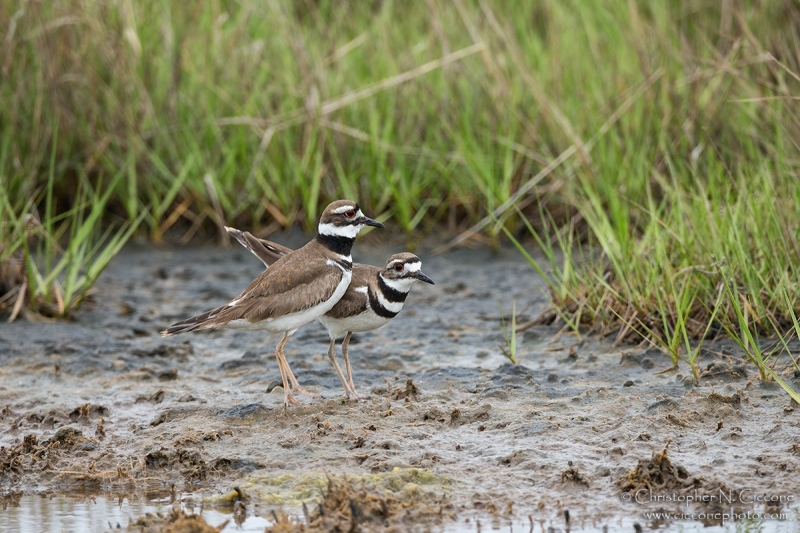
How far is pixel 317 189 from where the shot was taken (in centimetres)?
911

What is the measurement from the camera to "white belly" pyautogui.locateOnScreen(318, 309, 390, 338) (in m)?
6.09

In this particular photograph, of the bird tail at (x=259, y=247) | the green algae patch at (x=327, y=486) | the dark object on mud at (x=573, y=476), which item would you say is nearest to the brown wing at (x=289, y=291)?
the bird tail at (x=259, y=247)

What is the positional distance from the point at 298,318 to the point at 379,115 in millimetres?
4005

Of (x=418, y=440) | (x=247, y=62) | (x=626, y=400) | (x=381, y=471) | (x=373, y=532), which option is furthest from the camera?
(x=247, y=62)

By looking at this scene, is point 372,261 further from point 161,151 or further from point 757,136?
point 757,136

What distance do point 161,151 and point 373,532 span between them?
19.7ft

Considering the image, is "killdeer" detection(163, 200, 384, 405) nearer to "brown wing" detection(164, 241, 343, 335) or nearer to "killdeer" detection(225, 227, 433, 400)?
"brown wing" detection(164, 241, 343, 335)

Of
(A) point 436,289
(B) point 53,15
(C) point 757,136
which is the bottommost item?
(A) point 436,289

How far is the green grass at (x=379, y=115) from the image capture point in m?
8.69

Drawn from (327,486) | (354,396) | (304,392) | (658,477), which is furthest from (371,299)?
(658,477)

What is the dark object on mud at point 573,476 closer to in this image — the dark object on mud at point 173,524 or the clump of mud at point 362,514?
the clump of mud at point 362,514

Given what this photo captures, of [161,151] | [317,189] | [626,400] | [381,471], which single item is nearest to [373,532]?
[381,471]

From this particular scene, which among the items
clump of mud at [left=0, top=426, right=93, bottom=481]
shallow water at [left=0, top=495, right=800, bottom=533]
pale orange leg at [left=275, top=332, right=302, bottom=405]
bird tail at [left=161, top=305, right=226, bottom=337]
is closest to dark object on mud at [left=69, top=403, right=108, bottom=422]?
clump of mud at [left=0, top=426, right=93, bottom=481]

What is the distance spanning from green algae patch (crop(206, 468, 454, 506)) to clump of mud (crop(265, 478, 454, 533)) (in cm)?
10
